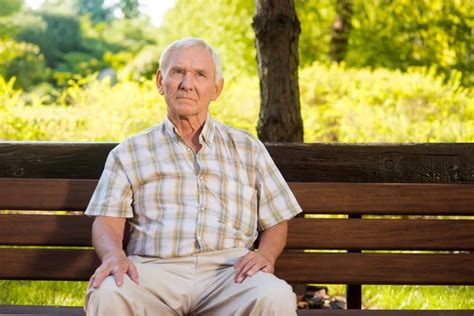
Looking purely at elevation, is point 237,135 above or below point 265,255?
above

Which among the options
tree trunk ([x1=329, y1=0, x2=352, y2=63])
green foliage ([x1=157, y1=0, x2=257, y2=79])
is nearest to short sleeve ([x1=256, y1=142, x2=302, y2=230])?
green foliage ([x1=157, y1=0, x2=257, y2=79])

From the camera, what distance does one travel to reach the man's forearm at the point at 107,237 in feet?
10.7

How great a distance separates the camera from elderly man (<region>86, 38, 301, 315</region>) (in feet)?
10.8

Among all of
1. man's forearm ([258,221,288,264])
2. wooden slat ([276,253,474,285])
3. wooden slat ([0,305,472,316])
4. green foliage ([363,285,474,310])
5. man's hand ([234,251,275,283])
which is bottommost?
green foliage ([363,285,474,310])

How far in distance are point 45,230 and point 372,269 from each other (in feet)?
4.50

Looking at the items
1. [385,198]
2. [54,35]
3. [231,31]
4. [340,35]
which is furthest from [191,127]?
[54,35]

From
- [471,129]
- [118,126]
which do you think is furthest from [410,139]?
[118,126]

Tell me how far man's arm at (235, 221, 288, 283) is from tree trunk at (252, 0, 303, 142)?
1.70 metres

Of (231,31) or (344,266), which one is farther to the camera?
(231,31)

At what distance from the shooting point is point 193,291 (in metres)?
3.33

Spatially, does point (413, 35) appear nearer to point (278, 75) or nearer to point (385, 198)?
point (278, 75)

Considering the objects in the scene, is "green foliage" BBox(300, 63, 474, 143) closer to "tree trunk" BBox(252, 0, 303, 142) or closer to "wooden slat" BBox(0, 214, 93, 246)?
"tree trunk" BBox(252, 0, 303, 142)

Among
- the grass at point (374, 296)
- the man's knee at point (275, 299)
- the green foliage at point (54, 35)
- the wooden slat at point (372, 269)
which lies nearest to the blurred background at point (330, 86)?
the grass at point (374, 296)

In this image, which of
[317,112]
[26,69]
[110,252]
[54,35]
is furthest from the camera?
[54,35]
